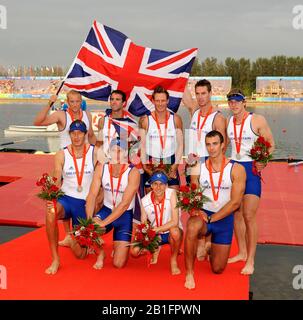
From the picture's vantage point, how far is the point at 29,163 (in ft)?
46.8

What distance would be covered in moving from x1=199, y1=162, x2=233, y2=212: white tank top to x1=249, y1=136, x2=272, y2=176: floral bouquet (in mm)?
335

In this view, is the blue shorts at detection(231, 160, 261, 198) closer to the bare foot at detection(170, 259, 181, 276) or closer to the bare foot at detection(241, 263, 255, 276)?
the bare foot at detection(241, 263, 255, 276)

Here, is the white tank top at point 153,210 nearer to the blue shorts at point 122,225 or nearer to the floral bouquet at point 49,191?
the blue shorts at point 122,225

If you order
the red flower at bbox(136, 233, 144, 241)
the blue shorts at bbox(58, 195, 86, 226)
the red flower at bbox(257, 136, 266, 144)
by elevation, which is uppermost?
the red flower at bbox(257, 136, 266, 144)

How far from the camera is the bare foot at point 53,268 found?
5.34m

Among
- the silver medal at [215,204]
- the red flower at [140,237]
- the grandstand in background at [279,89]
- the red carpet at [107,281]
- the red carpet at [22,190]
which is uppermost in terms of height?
the grandstand in background at [279,89]

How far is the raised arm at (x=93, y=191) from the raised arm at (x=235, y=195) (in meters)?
1.46

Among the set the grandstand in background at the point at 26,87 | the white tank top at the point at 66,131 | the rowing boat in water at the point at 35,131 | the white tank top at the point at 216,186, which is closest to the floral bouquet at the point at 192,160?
the white tank top at the point at 216,186

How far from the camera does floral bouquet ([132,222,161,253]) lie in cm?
515

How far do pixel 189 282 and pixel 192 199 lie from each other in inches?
36.2

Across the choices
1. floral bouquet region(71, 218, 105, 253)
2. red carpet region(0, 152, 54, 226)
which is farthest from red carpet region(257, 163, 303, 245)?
red carpet region(0, 152, 54, 226)

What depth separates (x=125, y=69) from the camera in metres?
7.93

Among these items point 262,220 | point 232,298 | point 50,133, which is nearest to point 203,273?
point 232,298

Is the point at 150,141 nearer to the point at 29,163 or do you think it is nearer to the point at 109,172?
the point at 109,172
